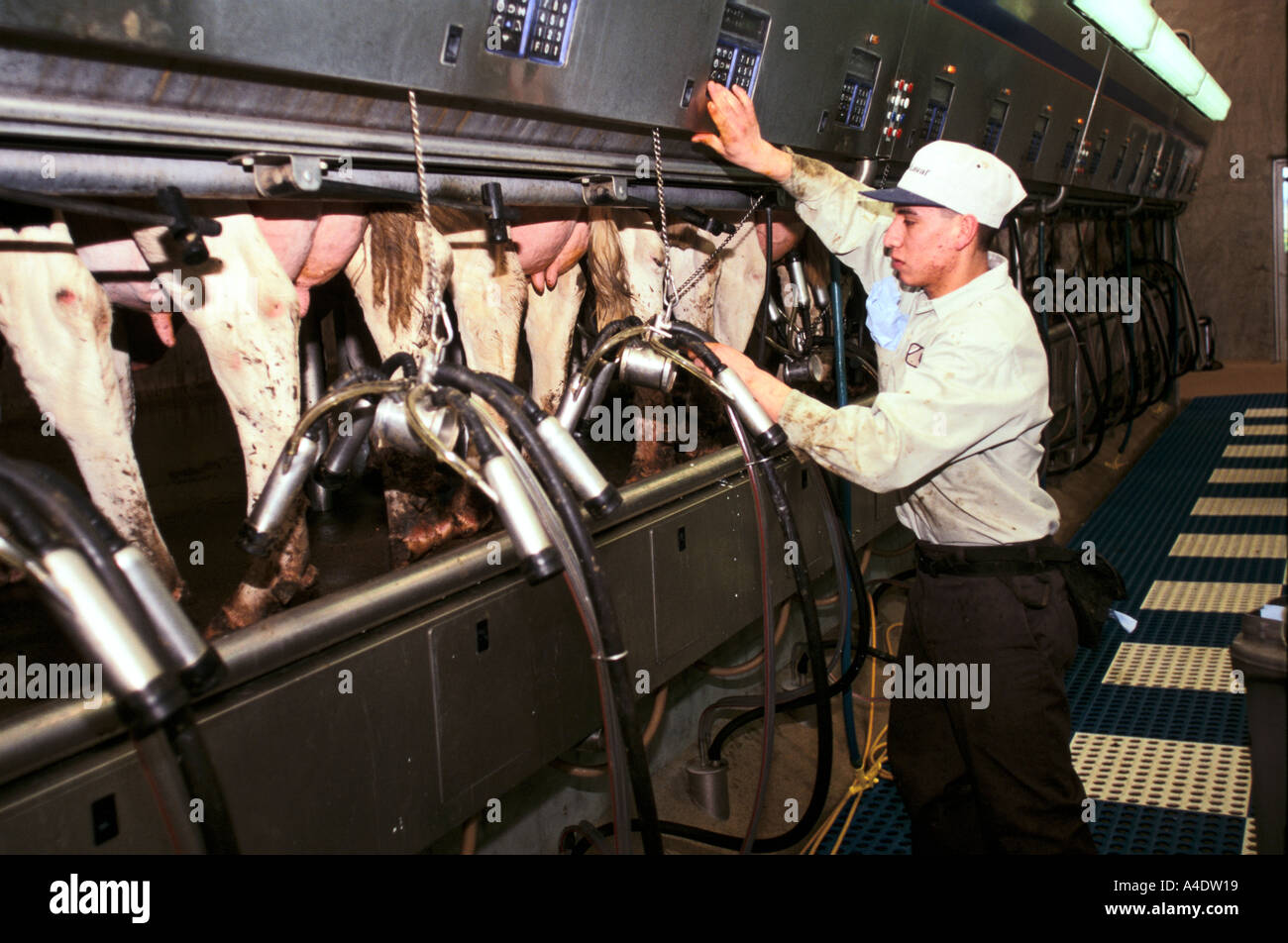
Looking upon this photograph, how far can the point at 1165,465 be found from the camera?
264 inches

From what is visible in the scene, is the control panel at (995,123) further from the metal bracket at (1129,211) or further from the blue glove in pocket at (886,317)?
the metal bracket at (1129,211)

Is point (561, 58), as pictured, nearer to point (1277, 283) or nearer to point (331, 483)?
point (331, 483)

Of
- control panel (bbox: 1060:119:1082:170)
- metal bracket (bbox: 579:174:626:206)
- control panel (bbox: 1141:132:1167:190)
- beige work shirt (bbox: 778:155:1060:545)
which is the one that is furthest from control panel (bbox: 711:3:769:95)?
control panel (bbox: 1141:132:1167:190)

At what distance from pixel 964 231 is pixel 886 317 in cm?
29

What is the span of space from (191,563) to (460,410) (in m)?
1.48

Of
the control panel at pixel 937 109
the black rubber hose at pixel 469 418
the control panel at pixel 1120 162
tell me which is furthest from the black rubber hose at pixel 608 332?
the control panel at pixel 1120 162

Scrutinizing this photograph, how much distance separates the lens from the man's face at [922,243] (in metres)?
2.19

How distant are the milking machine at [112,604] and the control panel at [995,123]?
157 inches

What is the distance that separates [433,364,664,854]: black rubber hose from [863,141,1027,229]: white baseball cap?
122cm

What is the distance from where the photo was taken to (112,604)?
2.82ft

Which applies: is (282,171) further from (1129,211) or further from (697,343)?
(1129,211)

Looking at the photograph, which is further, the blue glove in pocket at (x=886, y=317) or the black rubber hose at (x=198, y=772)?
the blue glove in pocket at (x=886, y=317)

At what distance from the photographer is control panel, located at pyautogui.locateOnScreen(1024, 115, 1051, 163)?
4.82 metres
